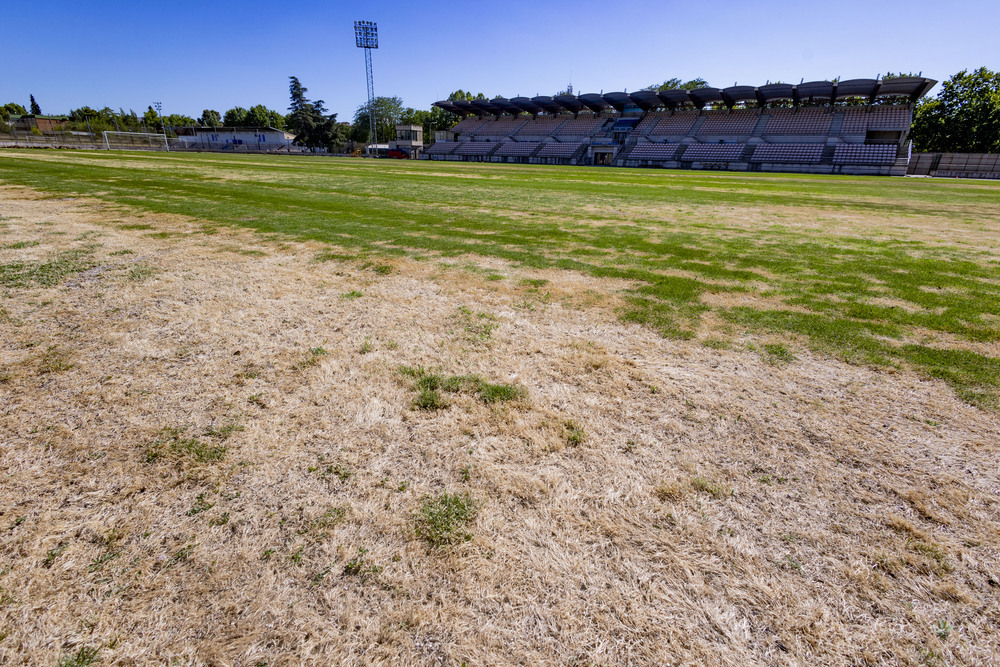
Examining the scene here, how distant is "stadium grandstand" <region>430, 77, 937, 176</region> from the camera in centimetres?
4581

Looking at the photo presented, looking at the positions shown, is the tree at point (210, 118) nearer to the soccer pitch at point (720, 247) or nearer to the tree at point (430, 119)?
the tree at point (430, 119)

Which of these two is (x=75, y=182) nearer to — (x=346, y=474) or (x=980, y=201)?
(x=346, y=474)

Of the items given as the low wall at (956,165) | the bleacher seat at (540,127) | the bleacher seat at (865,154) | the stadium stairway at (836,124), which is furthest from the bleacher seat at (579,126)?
the low wall at (956,165)

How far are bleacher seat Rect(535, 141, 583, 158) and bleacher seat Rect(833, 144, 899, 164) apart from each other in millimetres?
28362

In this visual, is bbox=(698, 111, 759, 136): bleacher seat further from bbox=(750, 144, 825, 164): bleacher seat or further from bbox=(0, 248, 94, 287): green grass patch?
bbox=(0, 248, 94, 287): green grass patch

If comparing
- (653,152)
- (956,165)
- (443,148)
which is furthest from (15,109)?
(956,165)

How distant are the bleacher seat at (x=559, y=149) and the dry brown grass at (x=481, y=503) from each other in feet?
200

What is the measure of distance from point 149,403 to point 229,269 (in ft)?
11.2

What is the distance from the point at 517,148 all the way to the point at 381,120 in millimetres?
53694

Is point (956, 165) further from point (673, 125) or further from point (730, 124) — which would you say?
point (673, 125)

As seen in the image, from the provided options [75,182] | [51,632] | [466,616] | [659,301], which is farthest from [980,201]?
[75,182]

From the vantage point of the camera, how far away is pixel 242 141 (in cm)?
8231

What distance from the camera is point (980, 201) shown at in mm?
18516

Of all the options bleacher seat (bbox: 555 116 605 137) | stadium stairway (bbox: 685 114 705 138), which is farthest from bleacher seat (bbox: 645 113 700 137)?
bleacher seat (bbox: 555 116 605 137)
